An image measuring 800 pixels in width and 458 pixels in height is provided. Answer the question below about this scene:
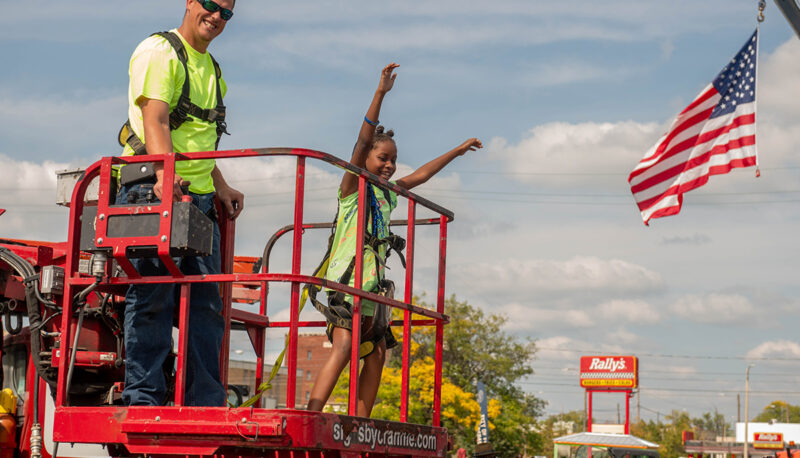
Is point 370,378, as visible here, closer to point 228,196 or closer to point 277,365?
point 277,365

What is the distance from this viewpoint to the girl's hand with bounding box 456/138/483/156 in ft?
21.6

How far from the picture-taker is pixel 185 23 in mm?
5031

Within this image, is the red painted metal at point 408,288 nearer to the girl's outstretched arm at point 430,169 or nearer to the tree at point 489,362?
the girl's outstretched arm at point 430,169

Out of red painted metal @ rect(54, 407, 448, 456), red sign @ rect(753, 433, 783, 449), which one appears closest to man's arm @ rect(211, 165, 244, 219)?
red painted metal @ rect(54, 407, 448, 456)

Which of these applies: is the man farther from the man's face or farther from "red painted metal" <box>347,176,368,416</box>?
"red painted metal" <box>347,176,368,416</box>

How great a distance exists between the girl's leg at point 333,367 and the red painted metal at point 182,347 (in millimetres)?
854

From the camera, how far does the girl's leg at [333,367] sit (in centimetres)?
511

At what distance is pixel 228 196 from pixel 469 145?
2.01 meters

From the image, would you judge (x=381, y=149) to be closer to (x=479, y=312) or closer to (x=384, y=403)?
(x=384, y=403)

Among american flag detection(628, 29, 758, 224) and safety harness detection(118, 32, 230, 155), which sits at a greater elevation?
american flag detection(628, 29, 758, 224)

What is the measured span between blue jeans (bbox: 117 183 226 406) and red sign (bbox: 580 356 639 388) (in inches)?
2130

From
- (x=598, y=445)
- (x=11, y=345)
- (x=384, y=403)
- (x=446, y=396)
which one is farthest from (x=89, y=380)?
(x=446, y=396)

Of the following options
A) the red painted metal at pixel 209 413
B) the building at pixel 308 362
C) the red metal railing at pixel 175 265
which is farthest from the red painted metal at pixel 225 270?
the building at pixel 308 362

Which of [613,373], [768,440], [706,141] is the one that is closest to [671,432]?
[768,440]
